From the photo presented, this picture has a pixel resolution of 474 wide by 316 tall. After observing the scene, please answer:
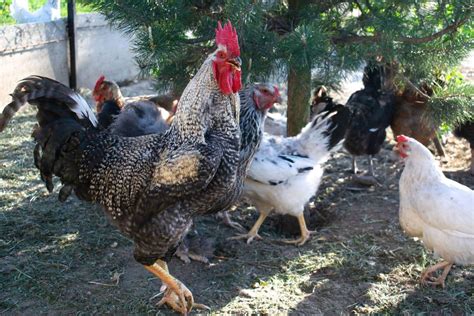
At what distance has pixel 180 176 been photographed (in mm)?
2955

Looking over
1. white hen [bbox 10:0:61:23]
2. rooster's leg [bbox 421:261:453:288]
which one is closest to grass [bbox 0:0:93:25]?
white hen [bbox 10:0:61:23]

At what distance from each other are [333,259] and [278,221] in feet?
3.02

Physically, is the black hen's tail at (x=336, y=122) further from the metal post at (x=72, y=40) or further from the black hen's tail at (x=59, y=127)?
the metal post at (x=72, y=40)

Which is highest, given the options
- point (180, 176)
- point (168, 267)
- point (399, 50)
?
point (399, 50)

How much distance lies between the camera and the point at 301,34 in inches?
132

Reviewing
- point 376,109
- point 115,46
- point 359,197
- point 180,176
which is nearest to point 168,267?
point 180,176

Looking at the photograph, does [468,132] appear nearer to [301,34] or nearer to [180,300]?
[301,34]

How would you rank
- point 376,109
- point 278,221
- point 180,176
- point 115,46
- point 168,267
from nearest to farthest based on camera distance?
point 180,176, point 168,267, point 278,221, point 376,109, point 115,46

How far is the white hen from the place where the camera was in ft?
24.1

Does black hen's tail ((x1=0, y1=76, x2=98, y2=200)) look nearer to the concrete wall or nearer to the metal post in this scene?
the concrete wall

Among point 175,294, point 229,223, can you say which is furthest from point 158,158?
point 229,223

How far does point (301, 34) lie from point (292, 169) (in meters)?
1.24

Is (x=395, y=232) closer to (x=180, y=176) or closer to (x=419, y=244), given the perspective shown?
(x=419, y=244)

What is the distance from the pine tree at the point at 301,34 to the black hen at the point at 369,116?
0.93 meters
